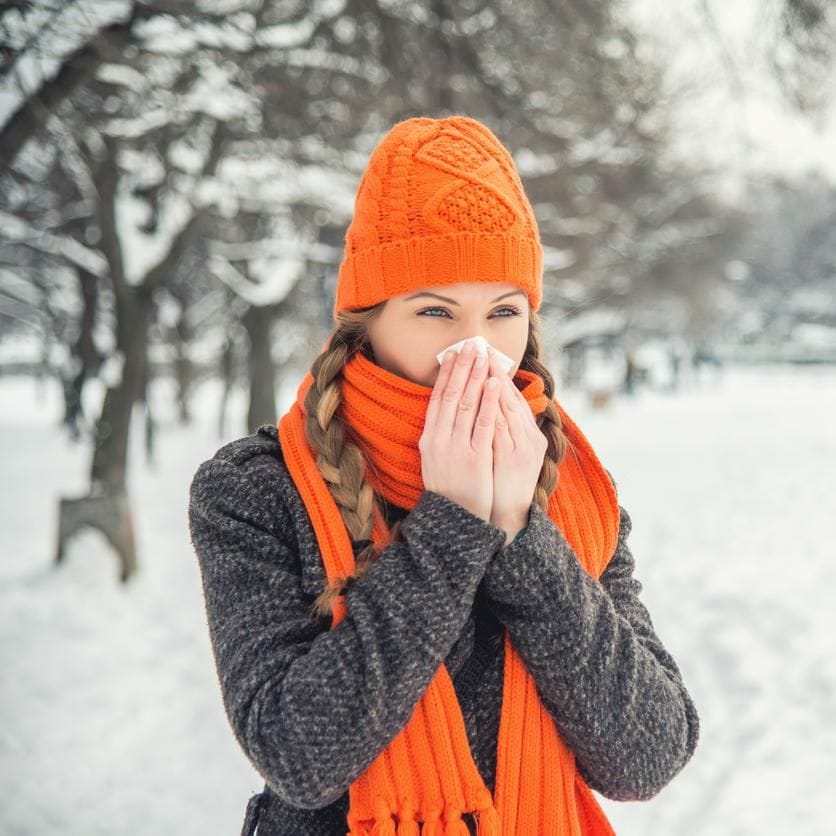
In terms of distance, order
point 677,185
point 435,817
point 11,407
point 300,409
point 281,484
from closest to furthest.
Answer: point 435,817, point 281,484, point 300,409, point 677,185, point 11,407

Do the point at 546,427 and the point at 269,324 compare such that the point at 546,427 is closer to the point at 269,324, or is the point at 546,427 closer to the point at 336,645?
the point at 336,645

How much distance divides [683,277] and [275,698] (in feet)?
88.1

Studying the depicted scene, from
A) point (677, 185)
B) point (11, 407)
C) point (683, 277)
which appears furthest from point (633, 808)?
point (11, 407)

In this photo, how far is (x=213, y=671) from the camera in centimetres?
517

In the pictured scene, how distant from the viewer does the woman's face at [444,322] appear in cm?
145

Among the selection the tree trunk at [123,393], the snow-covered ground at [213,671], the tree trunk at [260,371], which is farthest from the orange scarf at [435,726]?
the tree trunk at [260,371]

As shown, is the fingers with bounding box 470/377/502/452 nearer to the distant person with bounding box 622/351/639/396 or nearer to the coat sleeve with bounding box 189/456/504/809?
the coat sleeve with bounding box 189/456/504/809

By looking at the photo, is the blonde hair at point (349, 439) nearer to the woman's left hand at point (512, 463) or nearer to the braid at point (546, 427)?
the braid at point (546, 427)

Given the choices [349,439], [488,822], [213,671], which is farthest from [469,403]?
[213,671]

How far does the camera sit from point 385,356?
5.02 feet

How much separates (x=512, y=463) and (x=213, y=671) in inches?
173

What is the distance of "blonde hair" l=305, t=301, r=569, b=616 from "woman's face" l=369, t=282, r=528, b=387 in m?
0.08

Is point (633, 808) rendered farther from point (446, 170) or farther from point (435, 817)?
point (446, 170)

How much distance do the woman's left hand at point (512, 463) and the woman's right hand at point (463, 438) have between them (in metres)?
0.02
